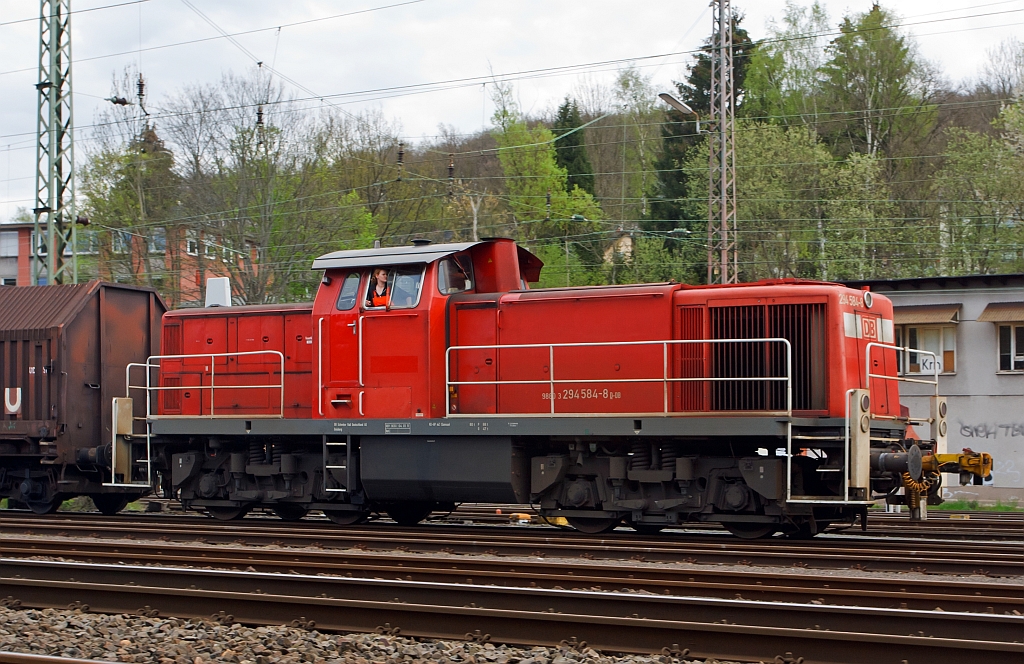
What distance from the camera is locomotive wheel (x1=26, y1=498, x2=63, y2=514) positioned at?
15.5 m

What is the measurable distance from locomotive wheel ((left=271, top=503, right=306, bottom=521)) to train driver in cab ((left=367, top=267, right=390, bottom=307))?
338 cm

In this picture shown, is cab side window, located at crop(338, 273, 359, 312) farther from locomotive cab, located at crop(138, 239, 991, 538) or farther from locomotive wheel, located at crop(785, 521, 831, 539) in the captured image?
locomotive wheel, located at crop(785, 521, 831, 539)

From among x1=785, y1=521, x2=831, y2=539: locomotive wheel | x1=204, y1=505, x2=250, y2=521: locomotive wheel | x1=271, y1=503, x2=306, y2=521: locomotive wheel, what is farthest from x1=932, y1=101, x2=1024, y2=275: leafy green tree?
x1=204, y1=505, x2=250, y2=521: locomotive wheel

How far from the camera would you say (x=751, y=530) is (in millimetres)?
11148

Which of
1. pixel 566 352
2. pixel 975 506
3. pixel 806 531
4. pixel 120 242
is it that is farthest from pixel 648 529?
pixel 120 242

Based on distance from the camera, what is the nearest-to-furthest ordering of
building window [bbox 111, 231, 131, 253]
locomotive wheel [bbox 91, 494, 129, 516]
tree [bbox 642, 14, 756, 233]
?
1. locomotive wheel [bbox 91, 494, 129, 516]
2. building window [bbox 111, 231, 131, 253]
3. tree [bbox 642, 14, 756, 233]

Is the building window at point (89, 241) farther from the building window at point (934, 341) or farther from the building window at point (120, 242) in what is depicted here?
the building window at point (934, 341)

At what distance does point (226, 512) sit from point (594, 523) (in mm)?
5520

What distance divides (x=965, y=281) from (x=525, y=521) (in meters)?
14.3

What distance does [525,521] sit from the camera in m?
14.5

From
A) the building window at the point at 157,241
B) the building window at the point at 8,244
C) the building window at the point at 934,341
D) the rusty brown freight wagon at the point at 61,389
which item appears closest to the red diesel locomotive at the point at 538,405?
the rusty brown freight wagon at the point at 61,389

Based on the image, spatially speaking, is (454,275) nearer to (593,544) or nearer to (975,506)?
(593,544)

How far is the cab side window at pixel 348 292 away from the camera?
12812 mm

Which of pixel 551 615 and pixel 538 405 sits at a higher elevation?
pixel 538 405
